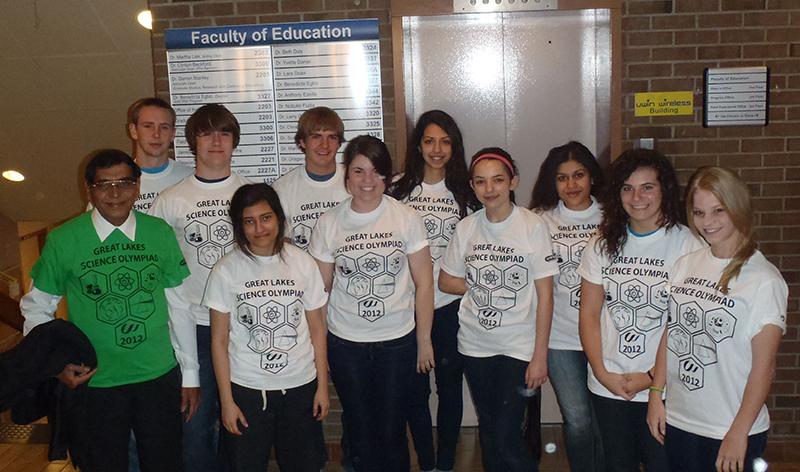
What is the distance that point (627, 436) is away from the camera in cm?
233

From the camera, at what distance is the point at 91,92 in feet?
14.5

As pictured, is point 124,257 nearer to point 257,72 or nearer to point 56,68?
point 257,72

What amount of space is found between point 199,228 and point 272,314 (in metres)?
0.58

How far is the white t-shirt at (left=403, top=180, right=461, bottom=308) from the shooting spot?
2857 millimetres

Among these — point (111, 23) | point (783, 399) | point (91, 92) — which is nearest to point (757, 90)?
Answer: point (783, 399)

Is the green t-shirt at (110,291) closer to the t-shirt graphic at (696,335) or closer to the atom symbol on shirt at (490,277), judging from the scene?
the atom symbol on shirt at (490,277)

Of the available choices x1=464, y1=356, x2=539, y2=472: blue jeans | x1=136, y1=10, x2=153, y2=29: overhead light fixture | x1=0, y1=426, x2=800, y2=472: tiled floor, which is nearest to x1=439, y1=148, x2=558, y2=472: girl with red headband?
x1=464, y1=356, x2=539, y2=472: blue jeans

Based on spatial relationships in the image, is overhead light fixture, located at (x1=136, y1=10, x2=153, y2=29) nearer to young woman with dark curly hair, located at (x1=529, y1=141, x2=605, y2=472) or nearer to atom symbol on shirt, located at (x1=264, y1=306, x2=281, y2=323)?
atom symbol on shirt, located at (x1=264, y1=306, x2=281, y2=323)

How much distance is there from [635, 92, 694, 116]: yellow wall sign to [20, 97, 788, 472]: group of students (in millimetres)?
887

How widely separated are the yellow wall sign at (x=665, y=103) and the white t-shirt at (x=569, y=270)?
943mm

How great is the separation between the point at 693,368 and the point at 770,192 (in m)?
1.82

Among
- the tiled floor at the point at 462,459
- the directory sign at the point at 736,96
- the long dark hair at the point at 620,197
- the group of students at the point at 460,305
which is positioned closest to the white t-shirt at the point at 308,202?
the group of students at the point at 460,305

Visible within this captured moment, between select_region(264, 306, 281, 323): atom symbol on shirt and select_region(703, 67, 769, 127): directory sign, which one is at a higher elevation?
select_region(703, 67, 769, 127): directory sign

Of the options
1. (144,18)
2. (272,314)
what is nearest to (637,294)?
(272,314)
